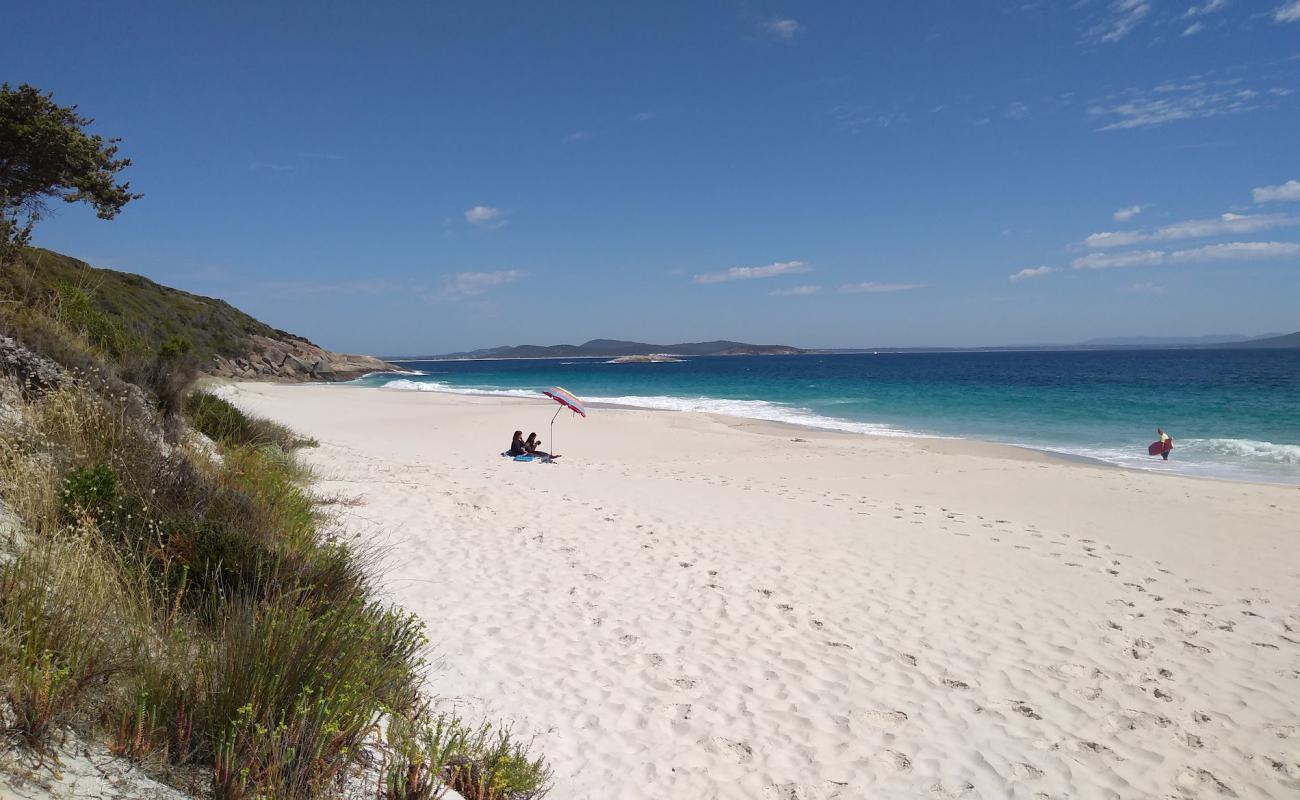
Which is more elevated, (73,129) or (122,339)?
(73,129)

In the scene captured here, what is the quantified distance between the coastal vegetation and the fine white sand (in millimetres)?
783

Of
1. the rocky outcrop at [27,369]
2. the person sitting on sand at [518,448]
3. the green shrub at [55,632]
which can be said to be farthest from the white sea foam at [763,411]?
the green shrub at [55,632]

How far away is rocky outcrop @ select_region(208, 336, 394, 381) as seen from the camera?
46.9 metres

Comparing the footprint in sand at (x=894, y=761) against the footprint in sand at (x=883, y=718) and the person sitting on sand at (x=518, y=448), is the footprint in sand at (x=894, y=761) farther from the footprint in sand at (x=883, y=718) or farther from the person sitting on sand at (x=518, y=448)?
the person sitting on sand at (x=518, y=448)

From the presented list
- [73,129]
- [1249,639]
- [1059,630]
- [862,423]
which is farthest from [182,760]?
[862,423]

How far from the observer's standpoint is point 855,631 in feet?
18.2

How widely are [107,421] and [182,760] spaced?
12.5ft

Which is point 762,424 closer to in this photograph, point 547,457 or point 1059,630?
point 547,457

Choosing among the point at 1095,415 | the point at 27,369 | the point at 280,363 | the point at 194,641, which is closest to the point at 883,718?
the point at 194,641

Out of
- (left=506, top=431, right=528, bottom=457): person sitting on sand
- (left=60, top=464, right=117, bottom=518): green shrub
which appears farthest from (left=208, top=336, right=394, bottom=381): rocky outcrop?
(left=60, top=464, right=117, bottom=518): green shrub

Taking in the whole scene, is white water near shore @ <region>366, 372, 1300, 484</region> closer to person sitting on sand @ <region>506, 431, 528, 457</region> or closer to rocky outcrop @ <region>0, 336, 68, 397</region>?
person sitting on sand @ <region>506, 431, 528, 457</region>

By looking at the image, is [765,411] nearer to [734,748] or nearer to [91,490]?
[734,748]

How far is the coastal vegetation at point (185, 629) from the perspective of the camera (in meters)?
2.30

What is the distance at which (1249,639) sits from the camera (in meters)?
5.70
